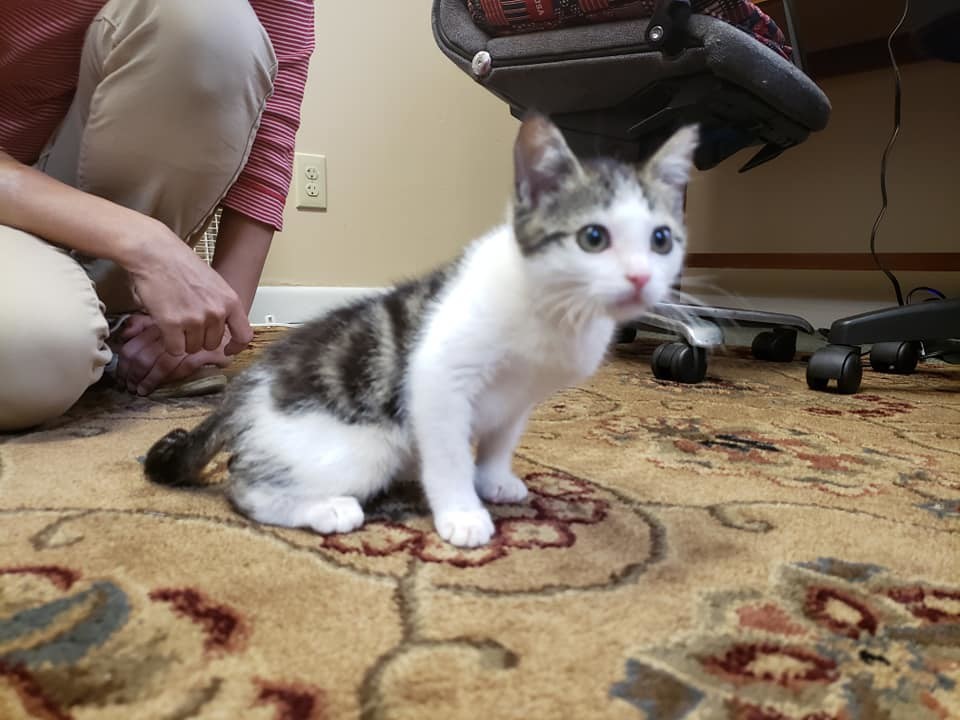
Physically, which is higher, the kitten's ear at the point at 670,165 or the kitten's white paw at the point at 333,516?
the kitten's ear at the point at 670,165

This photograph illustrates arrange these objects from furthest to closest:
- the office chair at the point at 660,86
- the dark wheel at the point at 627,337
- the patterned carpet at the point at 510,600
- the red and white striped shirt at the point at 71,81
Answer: the dark wheel at the point at 627,337, the office chair at the point at 660,86, the red and white striped shirt at the point at 71,81, the patterned carpet at the point at 510,600

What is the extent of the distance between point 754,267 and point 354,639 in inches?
89.7

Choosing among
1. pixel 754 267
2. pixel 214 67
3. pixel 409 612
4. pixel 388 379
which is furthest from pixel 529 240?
pixel 754 267

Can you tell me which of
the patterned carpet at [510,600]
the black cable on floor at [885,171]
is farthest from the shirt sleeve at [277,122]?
the black cable on floor at [885,171]

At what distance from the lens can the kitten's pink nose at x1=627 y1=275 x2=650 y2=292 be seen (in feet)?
2.03

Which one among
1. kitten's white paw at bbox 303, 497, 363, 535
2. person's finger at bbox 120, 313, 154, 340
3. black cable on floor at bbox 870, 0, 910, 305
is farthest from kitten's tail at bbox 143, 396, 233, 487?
black cable on floor at bbox 870, 0, 910, 305

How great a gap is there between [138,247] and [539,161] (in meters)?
0.56

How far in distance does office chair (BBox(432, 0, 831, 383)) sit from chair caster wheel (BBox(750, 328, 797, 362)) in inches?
14.2

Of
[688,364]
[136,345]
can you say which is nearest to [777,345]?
[688,364]

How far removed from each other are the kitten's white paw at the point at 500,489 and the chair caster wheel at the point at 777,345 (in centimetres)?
145

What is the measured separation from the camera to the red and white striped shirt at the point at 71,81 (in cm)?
103

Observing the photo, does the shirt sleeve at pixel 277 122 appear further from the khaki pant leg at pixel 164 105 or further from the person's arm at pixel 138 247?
the person's arm at pixel 138 247

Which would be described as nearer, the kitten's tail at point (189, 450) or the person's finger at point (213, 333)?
the kitten's tail at point (189, 450)

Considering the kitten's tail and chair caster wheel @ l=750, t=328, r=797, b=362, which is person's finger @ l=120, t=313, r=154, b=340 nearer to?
the kitten's tail
